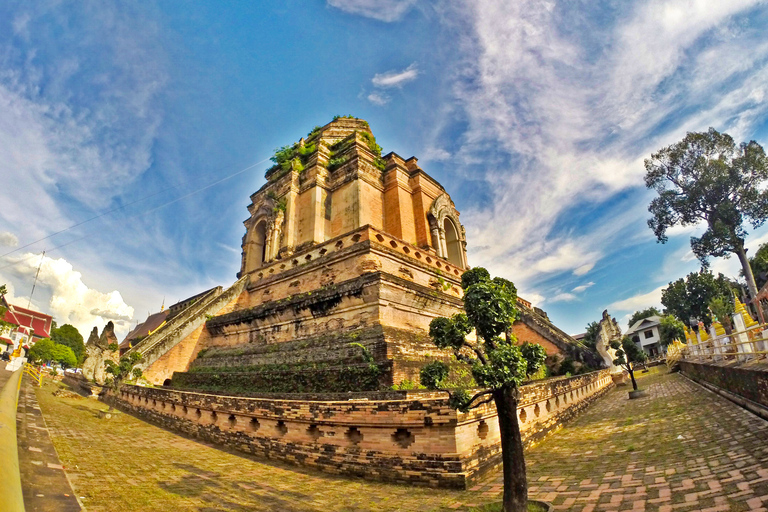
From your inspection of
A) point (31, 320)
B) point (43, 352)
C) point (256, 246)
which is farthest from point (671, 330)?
point (31, 320)

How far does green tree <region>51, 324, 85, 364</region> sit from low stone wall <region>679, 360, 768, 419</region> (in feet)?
234

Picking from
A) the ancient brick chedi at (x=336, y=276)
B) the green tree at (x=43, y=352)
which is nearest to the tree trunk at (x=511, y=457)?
the ancient brick chedi at (x=336, y=276)

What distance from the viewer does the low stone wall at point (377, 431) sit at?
18.6 ft

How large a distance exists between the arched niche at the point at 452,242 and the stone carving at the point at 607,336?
7890 millimetres

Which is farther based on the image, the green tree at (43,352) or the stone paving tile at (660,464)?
the green tree at (43,352)

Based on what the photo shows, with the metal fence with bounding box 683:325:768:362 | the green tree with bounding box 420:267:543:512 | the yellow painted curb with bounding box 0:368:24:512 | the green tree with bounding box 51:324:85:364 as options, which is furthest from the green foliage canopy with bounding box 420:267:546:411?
the green tree with bounding box 51:324:85:364

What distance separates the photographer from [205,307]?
16234 millimetres

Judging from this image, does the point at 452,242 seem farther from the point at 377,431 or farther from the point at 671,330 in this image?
the point at 671,330

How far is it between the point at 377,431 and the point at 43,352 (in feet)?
197

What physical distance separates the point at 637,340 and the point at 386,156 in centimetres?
6793

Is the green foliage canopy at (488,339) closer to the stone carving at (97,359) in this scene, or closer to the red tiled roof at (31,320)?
the stone carving at (97,359)

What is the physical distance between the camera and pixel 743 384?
28.2 ft

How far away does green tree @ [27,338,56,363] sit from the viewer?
46356mm

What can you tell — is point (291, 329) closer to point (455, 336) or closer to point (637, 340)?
point (455, 336)
